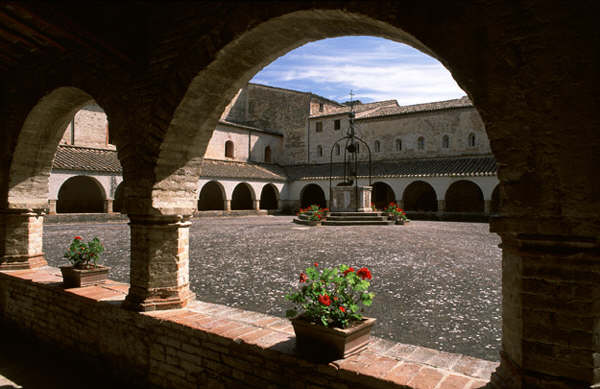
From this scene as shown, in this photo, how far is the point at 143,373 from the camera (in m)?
4.25

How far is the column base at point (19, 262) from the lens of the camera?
640cm

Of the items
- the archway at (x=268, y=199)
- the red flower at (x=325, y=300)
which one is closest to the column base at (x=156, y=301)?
the red flower at (x=325, y=300)

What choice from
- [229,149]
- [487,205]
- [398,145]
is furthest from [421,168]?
[229,149]

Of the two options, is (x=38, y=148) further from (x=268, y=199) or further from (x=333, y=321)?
(x=268, y=199)

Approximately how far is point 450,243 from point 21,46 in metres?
11.5

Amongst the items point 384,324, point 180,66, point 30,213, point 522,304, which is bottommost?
point 384,324

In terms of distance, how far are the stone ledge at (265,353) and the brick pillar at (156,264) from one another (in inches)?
6.0

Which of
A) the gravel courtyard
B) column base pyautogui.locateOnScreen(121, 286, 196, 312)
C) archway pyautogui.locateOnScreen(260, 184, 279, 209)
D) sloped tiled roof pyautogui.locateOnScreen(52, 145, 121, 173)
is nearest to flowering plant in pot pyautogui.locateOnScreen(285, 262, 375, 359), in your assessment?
the gravel courtyard

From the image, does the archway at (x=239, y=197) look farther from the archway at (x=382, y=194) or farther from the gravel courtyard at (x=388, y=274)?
the gravel courtyard at (x=388, y=274)

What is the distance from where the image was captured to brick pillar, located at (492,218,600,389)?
2184 millimetres

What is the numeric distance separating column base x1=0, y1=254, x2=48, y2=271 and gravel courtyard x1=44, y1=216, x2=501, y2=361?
4.59 feet

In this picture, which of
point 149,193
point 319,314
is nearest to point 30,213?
point 149,193

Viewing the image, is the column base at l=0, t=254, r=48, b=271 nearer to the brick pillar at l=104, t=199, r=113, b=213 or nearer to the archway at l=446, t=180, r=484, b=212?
the brick pillar at l=104, t=199, r=113, b=213

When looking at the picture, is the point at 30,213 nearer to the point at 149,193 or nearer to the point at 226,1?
the point at 149,193
